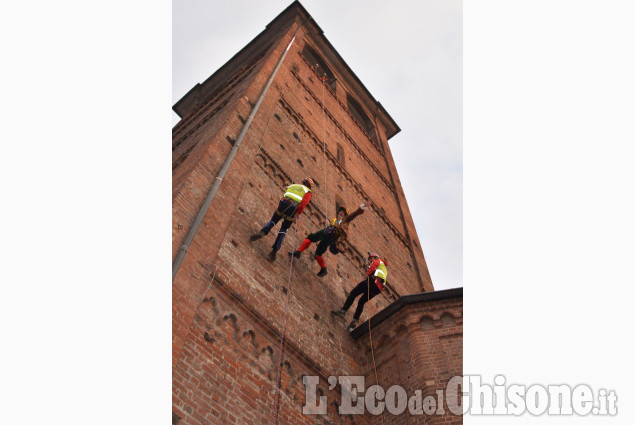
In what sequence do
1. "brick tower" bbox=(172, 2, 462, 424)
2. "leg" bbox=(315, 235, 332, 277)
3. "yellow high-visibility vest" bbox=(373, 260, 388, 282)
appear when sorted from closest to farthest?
1. "brick tower" bbox=(172, 2, 462, 424)
2. "yellow high-visibility vest" bbox=(373, 260, 388, 282)
3. "leg" bbox=(315, 235, 332, 277)

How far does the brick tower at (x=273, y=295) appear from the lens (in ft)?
19.4

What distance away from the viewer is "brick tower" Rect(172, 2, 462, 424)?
19.4ft

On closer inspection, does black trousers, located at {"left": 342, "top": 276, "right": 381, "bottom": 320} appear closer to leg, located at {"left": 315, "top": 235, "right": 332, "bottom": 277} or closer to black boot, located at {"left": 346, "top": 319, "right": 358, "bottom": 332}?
black boot, located at {"left": 346, "top": 319, "right": 358, "bottom": 332}

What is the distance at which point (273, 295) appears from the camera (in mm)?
7488

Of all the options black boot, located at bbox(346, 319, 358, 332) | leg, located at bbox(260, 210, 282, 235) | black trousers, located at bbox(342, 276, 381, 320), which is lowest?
black boot, located at bbox(346, 319, 358, 332)

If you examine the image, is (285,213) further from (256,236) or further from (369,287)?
(369,287)

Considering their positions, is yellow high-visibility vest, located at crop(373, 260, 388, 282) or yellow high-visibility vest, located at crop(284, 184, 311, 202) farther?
yellow high-visibility vest, located at crop(373, 260, 388, 282)

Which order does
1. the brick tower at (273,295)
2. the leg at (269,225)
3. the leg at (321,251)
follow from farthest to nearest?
the leg at (321,251)
the leg at (269,225)
the brick tower at (273,295)

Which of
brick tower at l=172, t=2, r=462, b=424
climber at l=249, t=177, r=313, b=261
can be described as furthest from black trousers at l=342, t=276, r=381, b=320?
climber at l=249, t=177, r=313, b=261

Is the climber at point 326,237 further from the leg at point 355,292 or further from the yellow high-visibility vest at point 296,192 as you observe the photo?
the yellow high-visibility vest at point 296,192

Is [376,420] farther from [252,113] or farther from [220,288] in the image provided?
[252,113]

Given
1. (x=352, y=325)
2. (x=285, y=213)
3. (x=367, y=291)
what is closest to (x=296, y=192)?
(x=285, y=213)

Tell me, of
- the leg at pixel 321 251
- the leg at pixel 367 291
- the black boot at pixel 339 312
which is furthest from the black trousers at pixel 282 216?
the leg at pixel 367 291

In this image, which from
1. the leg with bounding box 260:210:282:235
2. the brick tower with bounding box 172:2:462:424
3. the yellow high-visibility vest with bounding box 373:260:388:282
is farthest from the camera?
the yellow high-visibility vest with bounding box 373:260:388:282
